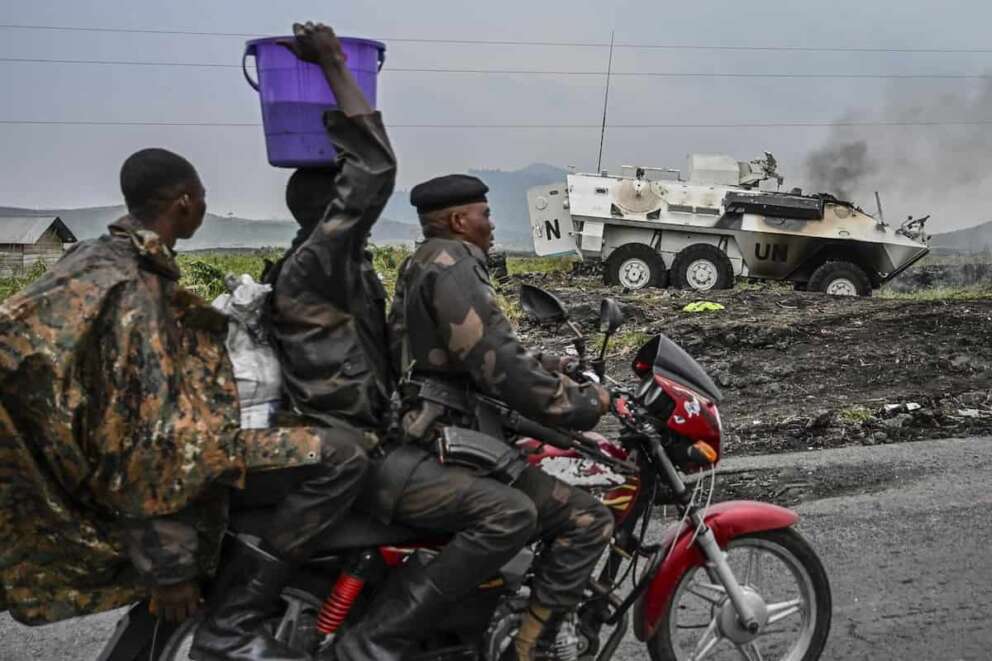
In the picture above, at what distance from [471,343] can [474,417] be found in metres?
0.27

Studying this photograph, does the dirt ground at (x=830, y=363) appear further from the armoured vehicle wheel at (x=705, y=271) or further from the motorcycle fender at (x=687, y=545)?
the armoured vehicle wheel at (x=705, y=271)

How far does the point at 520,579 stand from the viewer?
3.44m

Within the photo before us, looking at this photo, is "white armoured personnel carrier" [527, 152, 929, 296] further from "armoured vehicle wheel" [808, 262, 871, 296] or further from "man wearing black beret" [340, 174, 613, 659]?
"man wearing black beret" [340, 174, 613, 659]

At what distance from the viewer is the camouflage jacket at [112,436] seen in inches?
104

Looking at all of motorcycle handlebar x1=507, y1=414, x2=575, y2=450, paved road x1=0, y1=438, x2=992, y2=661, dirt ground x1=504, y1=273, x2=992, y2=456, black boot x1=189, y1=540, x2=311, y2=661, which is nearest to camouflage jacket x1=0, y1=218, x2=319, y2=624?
black boot x1=189, y1=540, x2=311, y2=661

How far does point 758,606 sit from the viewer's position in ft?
12.0

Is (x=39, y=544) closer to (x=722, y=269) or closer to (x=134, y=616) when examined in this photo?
(x=134, y=616)

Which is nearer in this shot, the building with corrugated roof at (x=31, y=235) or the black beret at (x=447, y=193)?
the black beret at (x=447, y=193)

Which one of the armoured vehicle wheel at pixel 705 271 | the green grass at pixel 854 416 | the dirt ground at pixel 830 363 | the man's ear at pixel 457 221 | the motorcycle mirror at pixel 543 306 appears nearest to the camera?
the man's ear at pixel 457 221

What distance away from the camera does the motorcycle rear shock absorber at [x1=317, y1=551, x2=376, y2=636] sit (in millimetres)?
3281

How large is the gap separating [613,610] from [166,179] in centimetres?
198

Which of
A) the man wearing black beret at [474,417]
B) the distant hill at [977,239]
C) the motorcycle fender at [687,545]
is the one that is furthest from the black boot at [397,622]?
the distant hill at [977,239]

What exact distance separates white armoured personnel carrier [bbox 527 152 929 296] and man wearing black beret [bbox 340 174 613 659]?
18.4 m

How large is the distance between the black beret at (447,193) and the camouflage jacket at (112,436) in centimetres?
77
